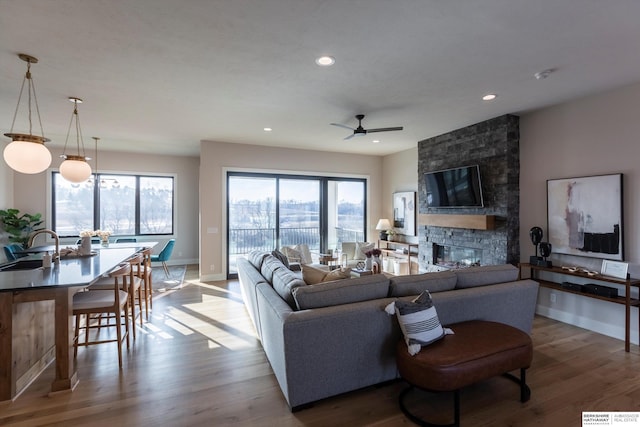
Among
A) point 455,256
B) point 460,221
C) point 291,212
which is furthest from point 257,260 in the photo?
point 455,256

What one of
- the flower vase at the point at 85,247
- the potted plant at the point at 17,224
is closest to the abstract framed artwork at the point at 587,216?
the flower vase at the point at 85,247

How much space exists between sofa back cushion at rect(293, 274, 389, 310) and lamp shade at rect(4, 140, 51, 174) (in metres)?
2.73

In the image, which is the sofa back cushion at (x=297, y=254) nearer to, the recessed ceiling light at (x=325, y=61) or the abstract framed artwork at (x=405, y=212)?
the abstract framed artwork at (x=405, y=212)

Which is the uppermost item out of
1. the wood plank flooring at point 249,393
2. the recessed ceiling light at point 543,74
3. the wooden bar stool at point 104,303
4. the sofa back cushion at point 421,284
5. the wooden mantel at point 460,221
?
the recessed ceiling light at point 543,74

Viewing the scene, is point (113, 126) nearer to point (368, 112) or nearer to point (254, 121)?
point (254, 121)

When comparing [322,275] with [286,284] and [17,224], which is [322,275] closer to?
[286,284]

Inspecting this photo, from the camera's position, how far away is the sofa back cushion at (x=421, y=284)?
2.58m

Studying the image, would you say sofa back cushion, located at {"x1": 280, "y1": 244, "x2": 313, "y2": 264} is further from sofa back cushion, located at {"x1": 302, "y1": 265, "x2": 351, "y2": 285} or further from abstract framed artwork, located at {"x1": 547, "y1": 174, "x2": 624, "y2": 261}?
abstract framed artwork, located at {"x1": 547, "y1": 174, "x2": 624, "y2": 261}

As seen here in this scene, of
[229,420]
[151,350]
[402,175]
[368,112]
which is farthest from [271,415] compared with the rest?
[402,175]

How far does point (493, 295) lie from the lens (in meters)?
2.74

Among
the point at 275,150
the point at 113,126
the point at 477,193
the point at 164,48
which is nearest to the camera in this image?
the point at 164,48

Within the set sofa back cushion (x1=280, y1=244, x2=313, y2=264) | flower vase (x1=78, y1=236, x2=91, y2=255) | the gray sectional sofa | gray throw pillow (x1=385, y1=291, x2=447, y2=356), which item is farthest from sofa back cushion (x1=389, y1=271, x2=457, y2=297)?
flower vase (x1=78, y1=236, x2=91, y2=255)

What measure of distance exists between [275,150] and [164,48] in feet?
13.2

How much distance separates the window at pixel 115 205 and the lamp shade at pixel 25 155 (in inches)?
193
